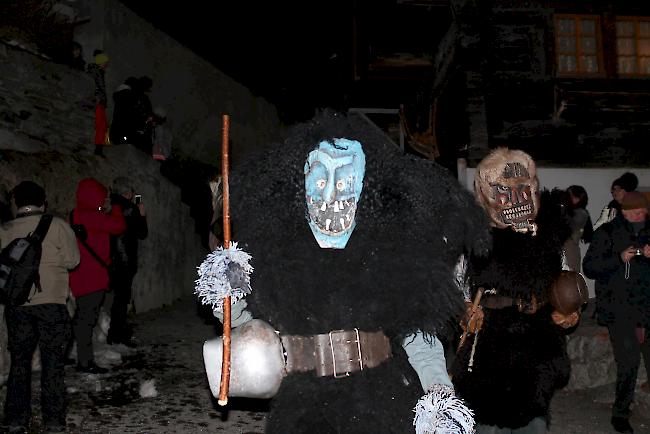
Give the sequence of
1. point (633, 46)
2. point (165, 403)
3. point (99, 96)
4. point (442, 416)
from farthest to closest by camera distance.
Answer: point (99, 96)
point (633, 46)
point (165, 403)
point (442, 416)

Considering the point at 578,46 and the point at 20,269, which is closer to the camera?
the point at 20,269

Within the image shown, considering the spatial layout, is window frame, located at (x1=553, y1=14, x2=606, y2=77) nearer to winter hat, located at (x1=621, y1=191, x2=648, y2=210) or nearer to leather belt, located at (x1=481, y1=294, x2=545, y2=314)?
winter hat, located at (x1=621, y1=191, x2=648, y2=210)

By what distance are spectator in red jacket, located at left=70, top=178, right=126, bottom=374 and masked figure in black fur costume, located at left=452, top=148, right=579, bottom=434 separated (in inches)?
179

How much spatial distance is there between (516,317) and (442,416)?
1612 mm

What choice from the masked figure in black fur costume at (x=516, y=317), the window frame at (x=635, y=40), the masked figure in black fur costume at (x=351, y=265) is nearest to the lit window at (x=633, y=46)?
the window frame at (x=635, y=40)

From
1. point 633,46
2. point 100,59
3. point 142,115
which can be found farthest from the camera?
point 142,115

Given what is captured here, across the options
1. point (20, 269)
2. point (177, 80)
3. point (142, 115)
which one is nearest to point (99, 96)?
point (142, 115)

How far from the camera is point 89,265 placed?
6.62m

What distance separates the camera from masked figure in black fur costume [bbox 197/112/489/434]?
89.1 inches

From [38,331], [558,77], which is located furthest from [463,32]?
[38,331]

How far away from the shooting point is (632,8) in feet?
35.5

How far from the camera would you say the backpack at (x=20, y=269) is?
15.8 ft

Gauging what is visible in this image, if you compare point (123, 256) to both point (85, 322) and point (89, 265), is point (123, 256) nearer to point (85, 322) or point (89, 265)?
point (89, 265)

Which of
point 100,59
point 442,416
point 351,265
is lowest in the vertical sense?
point 442,416
